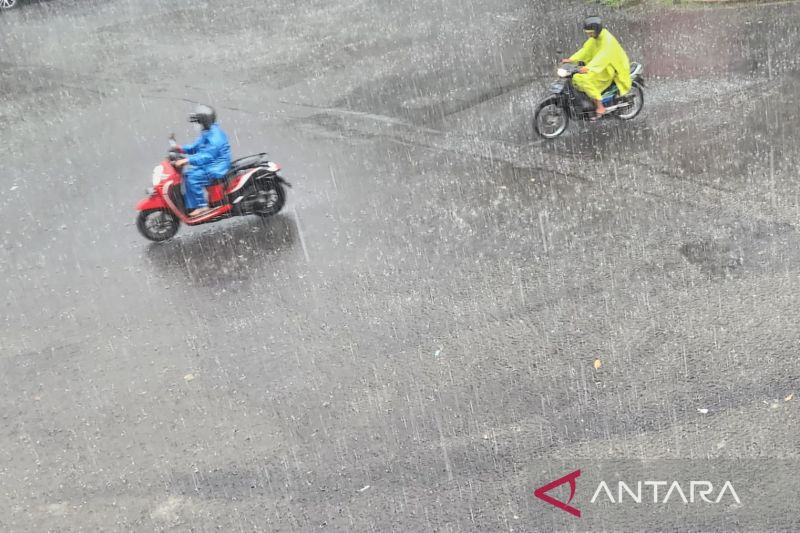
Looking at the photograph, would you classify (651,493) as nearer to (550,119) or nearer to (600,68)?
(550,119)

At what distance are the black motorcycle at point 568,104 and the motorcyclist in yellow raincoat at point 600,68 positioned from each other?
8 centimetres

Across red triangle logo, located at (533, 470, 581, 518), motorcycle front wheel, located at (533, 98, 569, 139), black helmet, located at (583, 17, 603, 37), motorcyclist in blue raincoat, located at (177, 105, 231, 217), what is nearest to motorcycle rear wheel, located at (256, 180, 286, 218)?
motorcyclist in blue raincoat, located at (177, 105, 231, 217)

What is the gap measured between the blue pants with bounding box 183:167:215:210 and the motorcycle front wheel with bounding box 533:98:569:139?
178 inches

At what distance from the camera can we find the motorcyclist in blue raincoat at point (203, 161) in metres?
8.90

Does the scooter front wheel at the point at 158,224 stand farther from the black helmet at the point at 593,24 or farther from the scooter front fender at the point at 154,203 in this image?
the black helmet at the point at 593,24

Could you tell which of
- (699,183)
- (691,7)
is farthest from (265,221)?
(691,7)

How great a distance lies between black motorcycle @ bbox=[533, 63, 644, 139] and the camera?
1035 cm

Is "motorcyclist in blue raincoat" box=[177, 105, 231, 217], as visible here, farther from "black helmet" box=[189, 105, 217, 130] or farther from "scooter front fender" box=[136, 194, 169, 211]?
"scooter front fender" box=[136, 194, 169, 211]

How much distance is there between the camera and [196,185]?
8.95 meters

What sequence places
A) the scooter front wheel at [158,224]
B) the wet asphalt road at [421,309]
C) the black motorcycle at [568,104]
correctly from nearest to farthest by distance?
the wet asphalt road at [421,309]
the scooter front wheel at [158,224]
the black motorcycle at [568,104]

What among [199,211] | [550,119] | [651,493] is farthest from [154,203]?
[651,493]

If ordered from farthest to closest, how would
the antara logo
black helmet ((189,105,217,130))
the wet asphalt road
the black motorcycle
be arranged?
the black motorcycle
black helmet ((189,105,217,130))
the wet asphalt road
the antara logo

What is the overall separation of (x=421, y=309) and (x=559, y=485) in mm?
2527

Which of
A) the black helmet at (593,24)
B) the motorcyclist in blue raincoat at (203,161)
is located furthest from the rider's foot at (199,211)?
the black helmet at (593,24)
